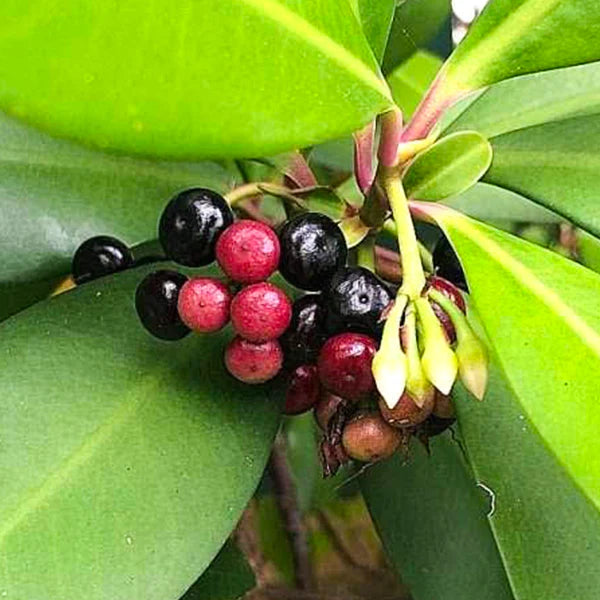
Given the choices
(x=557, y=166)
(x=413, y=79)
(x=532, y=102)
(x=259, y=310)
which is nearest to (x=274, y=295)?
(x=259, y=310)

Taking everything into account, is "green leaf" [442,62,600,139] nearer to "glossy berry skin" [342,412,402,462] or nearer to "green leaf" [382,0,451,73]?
"green leaf" [382,0,451,73]

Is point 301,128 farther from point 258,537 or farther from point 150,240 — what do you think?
point 258,537

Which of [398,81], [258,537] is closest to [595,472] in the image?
[398,81]

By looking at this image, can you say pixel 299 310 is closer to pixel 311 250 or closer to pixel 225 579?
pixel 311 250

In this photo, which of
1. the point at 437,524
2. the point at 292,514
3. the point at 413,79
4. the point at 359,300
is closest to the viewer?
the point at 359,300

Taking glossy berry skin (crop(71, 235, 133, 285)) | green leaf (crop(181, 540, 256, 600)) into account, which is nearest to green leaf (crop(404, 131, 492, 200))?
glossy berry skin (crop(71, 235, 133, 285))

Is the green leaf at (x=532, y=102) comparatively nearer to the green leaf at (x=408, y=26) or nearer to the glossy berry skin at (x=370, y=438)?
the green leaf at (x=408, y=26)
